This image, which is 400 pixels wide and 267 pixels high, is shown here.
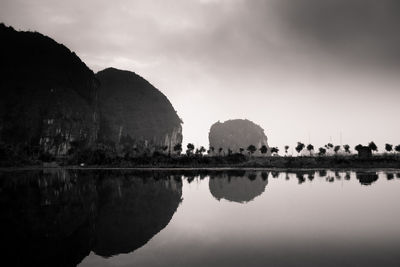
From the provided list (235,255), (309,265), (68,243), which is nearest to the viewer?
(309,265)

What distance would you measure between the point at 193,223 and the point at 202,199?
10120 millimetres

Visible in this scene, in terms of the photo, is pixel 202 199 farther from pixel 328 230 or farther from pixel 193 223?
pixel 328 230

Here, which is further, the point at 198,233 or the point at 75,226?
the point at 75,226

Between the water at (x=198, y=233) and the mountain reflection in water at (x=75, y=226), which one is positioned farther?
the mountain reflection in water at (x=75, y=226)

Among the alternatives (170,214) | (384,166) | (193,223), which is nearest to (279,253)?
(193,223)

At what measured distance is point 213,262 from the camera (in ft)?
34.5

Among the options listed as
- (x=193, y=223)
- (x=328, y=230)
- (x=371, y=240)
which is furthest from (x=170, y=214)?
(x=371, y=240)

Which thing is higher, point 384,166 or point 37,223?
point 384,166

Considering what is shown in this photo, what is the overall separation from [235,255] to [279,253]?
1.56 m

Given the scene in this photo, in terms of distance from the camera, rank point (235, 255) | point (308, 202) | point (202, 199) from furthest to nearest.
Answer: point (202, 199) → point (308, 202) → point (235, 255)

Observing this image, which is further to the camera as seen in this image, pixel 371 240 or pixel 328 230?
pixel 328 230

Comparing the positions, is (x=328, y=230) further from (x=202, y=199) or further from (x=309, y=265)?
(x=202, y=199)

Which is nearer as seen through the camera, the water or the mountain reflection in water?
the water

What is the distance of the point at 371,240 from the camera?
44.1 feet
